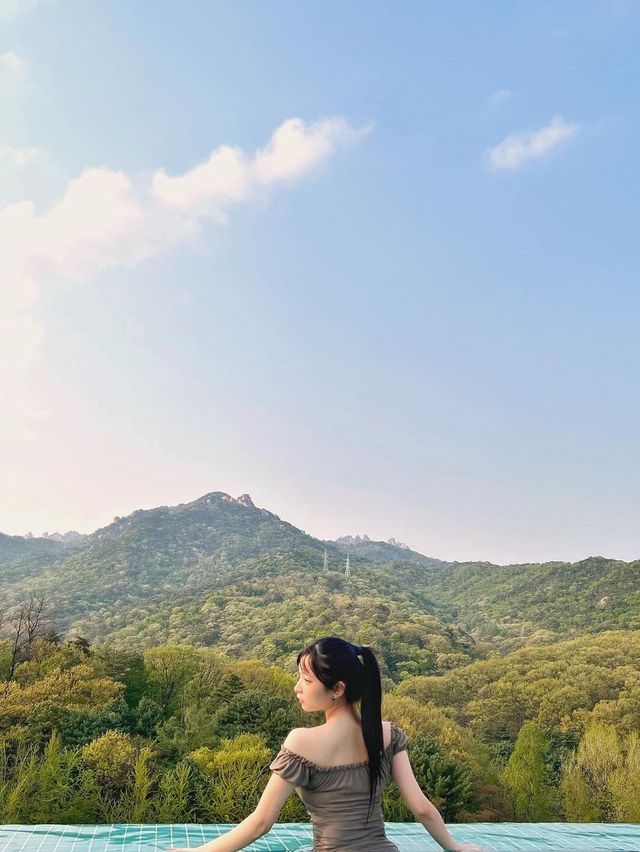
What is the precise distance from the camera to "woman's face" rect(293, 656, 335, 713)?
5.74ft

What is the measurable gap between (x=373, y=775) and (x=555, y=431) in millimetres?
28201

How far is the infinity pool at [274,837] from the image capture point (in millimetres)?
3334

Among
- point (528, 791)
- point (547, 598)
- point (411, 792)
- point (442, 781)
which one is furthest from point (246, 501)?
point (411, 792)

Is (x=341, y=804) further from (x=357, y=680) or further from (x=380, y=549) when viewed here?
(x=380, y=549)

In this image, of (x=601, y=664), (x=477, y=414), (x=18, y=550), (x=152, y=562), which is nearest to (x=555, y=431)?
(x=477, y=414)


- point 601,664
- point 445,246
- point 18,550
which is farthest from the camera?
point 18,550

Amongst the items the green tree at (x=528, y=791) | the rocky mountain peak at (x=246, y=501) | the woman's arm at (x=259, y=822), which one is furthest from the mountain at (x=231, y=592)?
the woman's arm at (x=259, y=822)

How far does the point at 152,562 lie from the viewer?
53.6 m

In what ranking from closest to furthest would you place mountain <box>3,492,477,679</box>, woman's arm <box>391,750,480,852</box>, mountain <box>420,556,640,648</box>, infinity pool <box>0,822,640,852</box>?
woman's arm <box>391,750,480,852</box>, infinity pool <box>0,822,640,852</box>, mountain <box>3,492,477,679</box>, mountain <box>420,556,640,648</box>

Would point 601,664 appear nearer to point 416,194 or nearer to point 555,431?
point 555,431

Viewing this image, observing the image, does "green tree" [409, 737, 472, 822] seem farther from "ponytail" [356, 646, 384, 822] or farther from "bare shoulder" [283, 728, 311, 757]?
"bare shoulder" [283, 728, 311, 757]

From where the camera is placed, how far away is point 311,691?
1751 mm

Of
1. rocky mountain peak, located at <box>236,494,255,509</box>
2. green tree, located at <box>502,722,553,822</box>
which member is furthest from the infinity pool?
rocky mountain peak, located at <box>236,494,255,509</box>

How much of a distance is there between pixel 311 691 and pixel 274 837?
2561 millimetres
